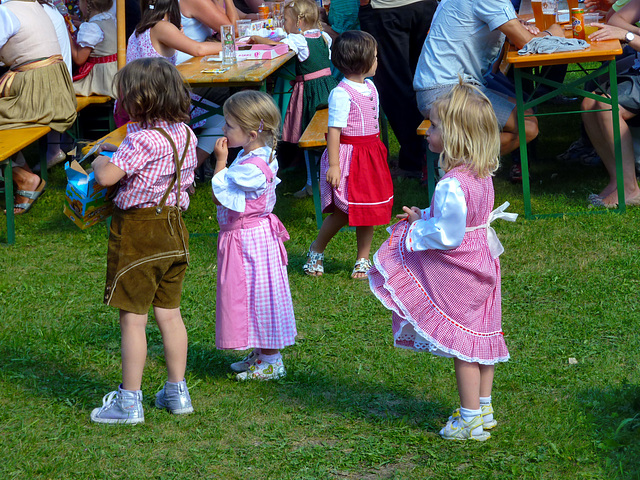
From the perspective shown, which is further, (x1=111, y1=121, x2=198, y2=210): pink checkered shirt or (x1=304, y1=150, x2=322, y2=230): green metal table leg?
(x1=304, y1=150, x2=322, y2=230): green metal table leg

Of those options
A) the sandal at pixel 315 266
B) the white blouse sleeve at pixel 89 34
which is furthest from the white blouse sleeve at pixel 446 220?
the white blouse sleeve at pixel 89 34

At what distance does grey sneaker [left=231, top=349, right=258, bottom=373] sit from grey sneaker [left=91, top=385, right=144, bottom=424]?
608 mm

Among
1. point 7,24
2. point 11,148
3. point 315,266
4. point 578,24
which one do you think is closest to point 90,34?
point 7,24

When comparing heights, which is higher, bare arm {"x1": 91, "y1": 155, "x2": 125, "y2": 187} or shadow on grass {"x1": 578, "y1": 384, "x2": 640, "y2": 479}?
bare arm {"x1": 91, "y1": 155, "x2": 125, "y2": 187}

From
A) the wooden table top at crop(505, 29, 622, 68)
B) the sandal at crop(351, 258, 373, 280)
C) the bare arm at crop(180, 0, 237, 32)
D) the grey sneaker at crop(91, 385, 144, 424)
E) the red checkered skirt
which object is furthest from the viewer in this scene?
the bare arm at crop(180, 0, 237, 32)

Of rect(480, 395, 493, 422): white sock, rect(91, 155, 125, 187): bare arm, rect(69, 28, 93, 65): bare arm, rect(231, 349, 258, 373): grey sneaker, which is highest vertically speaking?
rect(91, 155, 125, 187): bare arm

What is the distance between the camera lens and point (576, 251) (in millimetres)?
5117

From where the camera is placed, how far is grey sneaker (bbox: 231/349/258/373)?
3787mm

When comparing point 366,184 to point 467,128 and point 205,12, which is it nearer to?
point 467,128

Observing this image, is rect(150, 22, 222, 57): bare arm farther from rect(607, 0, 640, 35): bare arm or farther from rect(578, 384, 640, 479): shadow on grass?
rect(578, 384, 640, 479): shadow on grass

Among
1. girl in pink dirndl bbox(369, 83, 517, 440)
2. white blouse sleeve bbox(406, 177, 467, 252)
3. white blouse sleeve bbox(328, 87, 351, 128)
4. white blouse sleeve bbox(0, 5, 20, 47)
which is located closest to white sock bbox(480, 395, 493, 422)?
girl in pink dirndl bbox(369, 83, 517, 440)

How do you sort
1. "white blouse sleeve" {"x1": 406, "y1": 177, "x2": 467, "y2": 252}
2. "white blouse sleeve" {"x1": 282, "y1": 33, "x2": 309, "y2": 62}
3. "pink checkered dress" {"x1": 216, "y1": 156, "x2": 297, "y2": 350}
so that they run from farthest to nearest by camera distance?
"white blouse sleeve" {"x1": 282, "y1": 33, "x2": 309, "y2": 62}, "pink checkered dress" {"x1": 216, "y1": 156, "x2": 297, "y2": 350}, "white blouse sleeve" {"x1": 406, "y1": 177, "x2": 467, "y2": 252}

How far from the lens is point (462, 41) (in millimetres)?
5867

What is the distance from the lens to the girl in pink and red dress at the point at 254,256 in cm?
347
